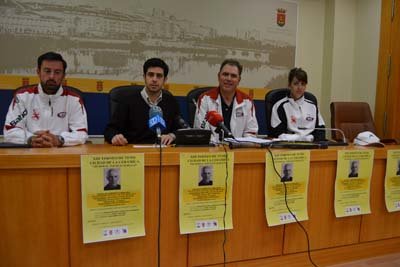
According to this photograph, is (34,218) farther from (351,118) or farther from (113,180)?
(351,118)

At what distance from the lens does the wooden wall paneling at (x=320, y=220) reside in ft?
4.18

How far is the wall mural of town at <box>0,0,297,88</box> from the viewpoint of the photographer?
2.53 metres

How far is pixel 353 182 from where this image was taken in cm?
134

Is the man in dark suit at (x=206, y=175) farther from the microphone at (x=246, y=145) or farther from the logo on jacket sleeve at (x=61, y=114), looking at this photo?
the logo on jacket sleeve at (x=61, y=114)

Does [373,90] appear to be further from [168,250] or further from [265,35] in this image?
[168,250]

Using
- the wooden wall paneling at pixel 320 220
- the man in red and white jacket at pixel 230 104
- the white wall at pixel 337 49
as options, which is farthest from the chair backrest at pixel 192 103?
the white wall at pixel 337 49

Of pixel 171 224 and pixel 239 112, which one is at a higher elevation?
pixel 239 112

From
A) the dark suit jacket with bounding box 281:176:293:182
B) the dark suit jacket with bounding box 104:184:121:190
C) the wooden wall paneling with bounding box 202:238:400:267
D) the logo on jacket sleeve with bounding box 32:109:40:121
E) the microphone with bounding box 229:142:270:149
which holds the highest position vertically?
the logo on jacket sleeve with bounding box 32:109:40:121

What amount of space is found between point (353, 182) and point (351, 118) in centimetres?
174

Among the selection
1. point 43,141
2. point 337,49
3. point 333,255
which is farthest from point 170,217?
point 337,49

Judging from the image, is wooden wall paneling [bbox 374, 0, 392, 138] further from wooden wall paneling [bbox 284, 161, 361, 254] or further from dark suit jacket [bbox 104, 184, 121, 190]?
dark suit jacket [bbox 104, 184, 121, 190]

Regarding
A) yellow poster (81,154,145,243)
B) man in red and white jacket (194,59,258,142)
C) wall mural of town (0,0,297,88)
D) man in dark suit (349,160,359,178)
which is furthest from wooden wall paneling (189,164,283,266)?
wall mural of town (0,0,297,88)

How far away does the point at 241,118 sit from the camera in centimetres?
215

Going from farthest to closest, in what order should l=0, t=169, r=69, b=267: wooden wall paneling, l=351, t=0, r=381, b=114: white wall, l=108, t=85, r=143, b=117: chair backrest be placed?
l=351, t=0, r=381, b=114: white wall
l=108, t=85, r=143, b=117: chair backrest
l=0, t=169, r=69, b=267: wooden wall paneling
